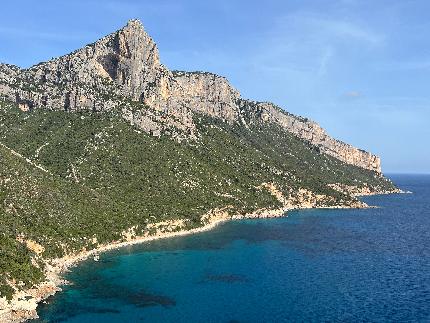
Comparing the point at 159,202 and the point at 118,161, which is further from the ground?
the point at 118,161

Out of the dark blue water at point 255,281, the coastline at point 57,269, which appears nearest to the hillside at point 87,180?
the coastline at point 57,269

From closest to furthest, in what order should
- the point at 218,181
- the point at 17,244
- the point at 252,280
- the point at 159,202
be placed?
the point at 17,244, the point at 252,280, the point at 159,202, the point at 218,181

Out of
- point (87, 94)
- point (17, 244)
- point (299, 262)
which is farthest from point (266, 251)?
point (87, 94)

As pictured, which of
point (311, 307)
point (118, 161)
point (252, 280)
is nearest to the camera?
point (311, 307)

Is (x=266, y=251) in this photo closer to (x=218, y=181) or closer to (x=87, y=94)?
(x=218, y=181)

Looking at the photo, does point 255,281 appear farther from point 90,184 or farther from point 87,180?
point 87,180

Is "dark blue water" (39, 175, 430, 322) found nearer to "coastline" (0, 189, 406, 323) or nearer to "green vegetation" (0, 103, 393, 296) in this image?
"coastline" (0, 189, 406, 323)
